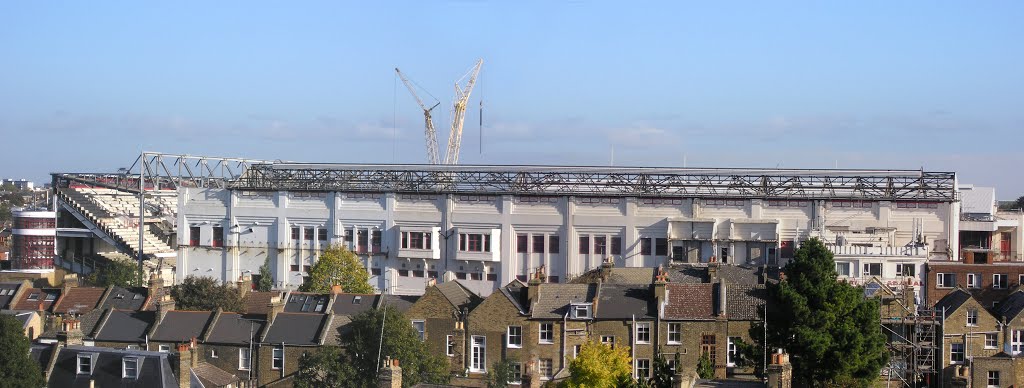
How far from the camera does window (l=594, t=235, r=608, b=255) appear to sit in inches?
3629

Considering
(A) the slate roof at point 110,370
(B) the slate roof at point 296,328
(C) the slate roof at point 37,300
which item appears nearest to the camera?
(A) the slate roof at point 110,370

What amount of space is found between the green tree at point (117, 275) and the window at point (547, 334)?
49.6 meters

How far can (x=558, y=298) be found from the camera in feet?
192

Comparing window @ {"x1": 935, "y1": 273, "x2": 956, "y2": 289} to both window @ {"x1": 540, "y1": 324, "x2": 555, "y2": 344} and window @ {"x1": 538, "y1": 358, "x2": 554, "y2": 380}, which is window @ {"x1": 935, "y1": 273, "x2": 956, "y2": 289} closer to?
window @ {"x1": 540, "y1": 324, "x2": 555, "y2": 344}

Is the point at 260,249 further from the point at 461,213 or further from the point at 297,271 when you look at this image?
the point at 461,213

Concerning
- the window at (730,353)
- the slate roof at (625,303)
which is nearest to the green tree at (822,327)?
the window at (730,353)

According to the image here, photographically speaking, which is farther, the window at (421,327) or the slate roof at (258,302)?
the slate roof at (258,302)

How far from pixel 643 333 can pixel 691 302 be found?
230 centimetres

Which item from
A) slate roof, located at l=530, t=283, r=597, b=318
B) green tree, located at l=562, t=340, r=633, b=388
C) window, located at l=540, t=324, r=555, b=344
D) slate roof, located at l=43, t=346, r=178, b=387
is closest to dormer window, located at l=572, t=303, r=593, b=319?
slate roof, located at l=530, t=283, r=597, b=318

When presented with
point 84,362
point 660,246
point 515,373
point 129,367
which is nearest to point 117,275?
point 660,246

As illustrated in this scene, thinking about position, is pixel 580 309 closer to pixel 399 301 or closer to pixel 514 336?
pixel 514 336

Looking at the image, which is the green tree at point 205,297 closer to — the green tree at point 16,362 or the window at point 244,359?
the window at point 244,359

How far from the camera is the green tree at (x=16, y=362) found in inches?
1896

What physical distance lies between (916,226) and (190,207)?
51538mm
